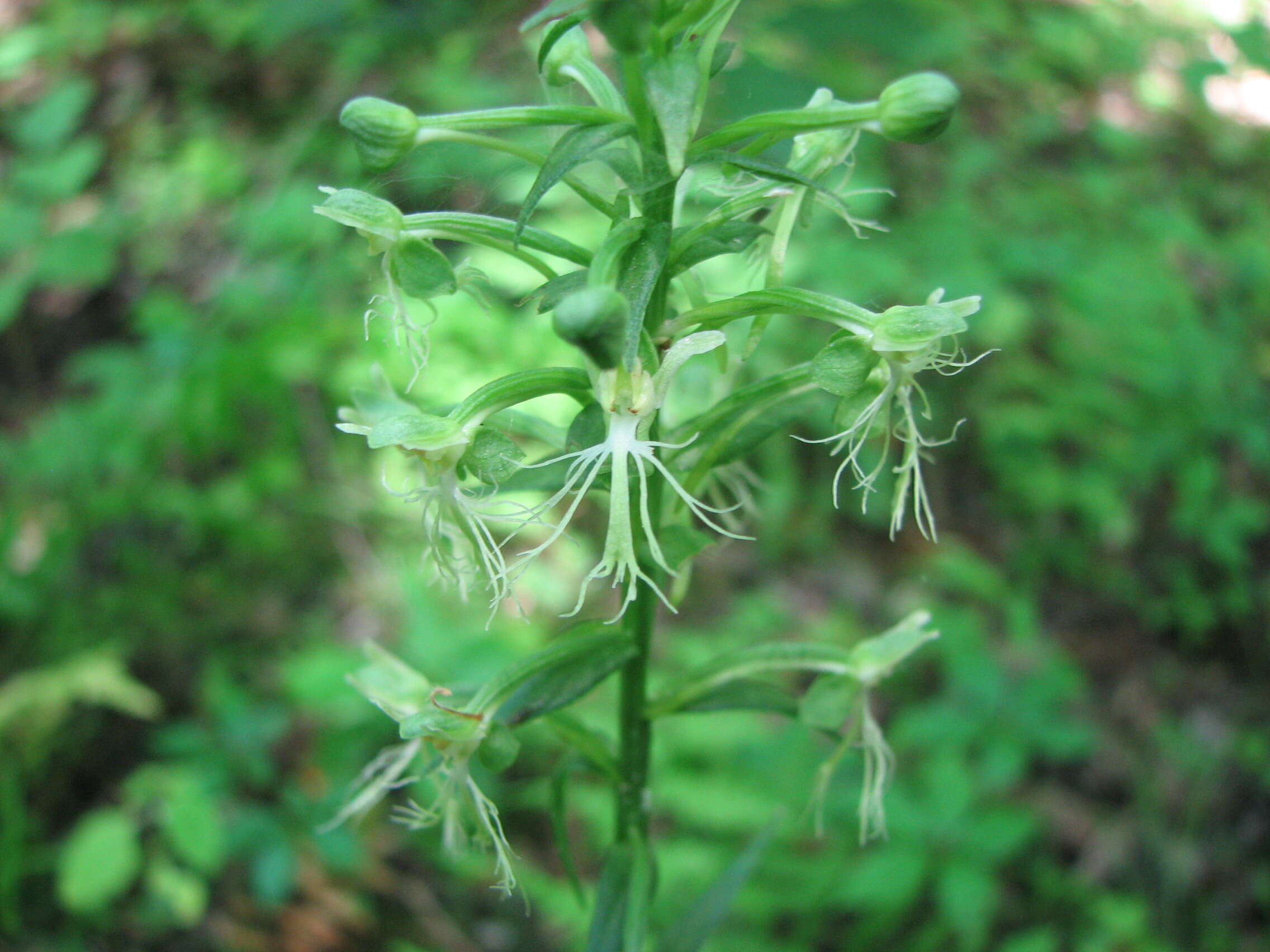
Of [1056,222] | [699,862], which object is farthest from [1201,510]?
[699,862]

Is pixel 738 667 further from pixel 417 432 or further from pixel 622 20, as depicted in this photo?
pixel 622 20

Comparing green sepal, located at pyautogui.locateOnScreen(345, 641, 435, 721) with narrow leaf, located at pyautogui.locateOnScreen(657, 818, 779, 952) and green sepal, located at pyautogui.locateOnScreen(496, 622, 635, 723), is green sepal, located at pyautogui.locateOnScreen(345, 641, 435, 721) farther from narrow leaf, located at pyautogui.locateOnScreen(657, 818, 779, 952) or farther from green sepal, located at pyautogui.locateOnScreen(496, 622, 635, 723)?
narrow leaf, located at pyautogui.locateOnScreen(657, 818, 779, 952)

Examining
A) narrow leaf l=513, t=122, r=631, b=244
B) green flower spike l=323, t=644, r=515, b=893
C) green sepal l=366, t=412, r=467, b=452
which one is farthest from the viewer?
green flower spike l=323, t=644, r=515, b=893

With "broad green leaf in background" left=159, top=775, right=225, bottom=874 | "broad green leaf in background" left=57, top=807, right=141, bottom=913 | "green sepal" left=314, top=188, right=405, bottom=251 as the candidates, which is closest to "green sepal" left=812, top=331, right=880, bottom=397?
"green sepal" left=314, top=188, right=405, bottom=251

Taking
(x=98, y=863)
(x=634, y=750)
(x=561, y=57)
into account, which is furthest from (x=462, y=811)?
(x=98, y=863)

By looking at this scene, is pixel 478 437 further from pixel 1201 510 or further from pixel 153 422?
pixel 1201 510
